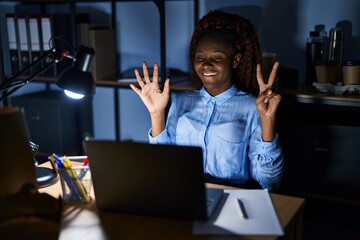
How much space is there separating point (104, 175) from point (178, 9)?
172 centimetres

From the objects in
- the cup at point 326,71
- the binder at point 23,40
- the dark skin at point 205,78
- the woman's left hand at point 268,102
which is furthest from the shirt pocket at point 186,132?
the binder at point 23,40

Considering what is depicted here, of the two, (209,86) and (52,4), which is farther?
(52,4)

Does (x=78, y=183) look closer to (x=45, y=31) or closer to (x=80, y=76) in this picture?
(x=80, y=76)

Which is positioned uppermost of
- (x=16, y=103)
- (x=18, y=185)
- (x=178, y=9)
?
(x=178, y=9)

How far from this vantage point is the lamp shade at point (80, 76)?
50.0 inches

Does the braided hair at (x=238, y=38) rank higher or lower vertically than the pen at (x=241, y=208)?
higher

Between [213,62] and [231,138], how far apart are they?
11.7 inches

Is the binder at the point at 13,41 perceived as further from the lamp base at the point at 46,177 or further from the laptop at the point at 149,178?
the laptop at the point at 149,178

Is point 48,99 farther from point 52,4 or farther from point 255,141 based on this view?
point 255,141

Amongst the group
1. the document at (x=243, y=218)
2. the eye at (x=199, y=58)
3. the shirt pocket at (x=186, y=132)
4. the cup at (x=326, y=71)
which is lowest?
the document at (x=243, y=218)

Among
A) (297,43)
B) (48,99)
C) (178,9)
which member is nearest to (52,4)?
(48,99)

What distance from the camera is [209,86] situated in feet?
5.93

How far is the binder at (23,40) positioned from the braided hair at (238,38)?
1.27 m

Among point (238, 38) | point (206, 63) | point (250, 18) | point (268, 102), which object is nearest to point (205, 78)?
point (206, 63)
